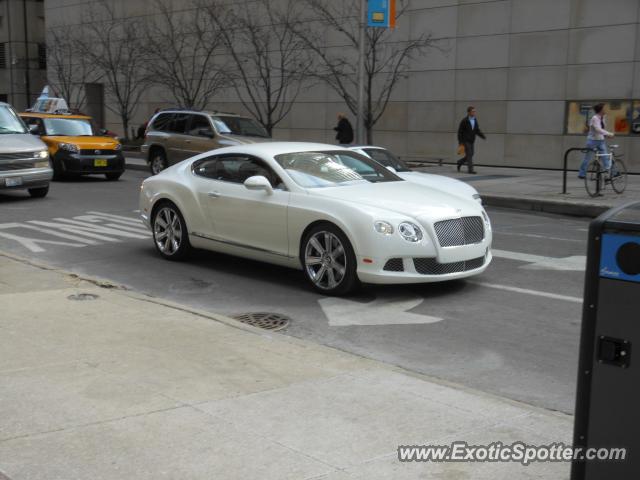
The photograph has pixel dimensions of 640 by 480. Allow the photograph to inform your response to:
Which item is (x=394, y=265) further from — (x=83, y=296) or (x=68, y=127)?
(x=68, y=127)

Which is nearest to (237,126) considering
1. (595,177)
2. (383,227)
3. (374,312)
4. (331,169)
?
(595,177)

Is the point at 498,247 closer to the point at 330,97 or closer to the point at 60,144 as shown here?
the point at 60,144

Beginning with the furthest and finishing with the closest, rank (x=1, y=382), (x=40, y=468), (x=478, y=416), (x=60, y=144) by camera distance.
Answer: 1. (x=60, y=144)
2. (x=1, y=382)
3. (x=478, y=416)
4. (x=40, y=468)

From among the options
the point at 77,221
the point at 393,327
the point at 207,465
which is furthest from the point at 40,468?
the point at 77,221

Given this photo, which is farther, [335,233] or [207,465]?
[335,233]

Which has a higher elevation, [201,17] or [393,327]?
[201,17]

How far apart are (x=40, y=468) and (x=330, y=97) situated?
2611cm

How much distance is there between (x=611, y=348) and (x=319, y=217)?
5.19 meters

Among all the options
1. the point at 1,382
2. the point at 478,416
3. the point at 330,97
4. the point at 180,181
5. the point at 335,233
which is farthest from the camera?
the point at 330,97

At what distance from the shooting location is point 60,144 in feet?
64.7

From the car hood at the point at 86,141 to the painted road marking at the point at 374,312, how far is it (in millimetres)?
13545

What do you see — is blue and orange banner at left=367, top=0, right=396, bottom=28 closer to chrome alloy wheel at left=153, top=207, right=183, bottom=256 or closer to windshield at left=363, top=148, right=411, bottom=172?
windshield at left=363, top=148, right=411, bottom=172

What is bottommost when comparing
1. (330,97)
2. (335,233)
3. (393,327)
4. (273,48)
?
(393,327)

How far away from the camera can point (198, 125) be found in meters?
20.7
